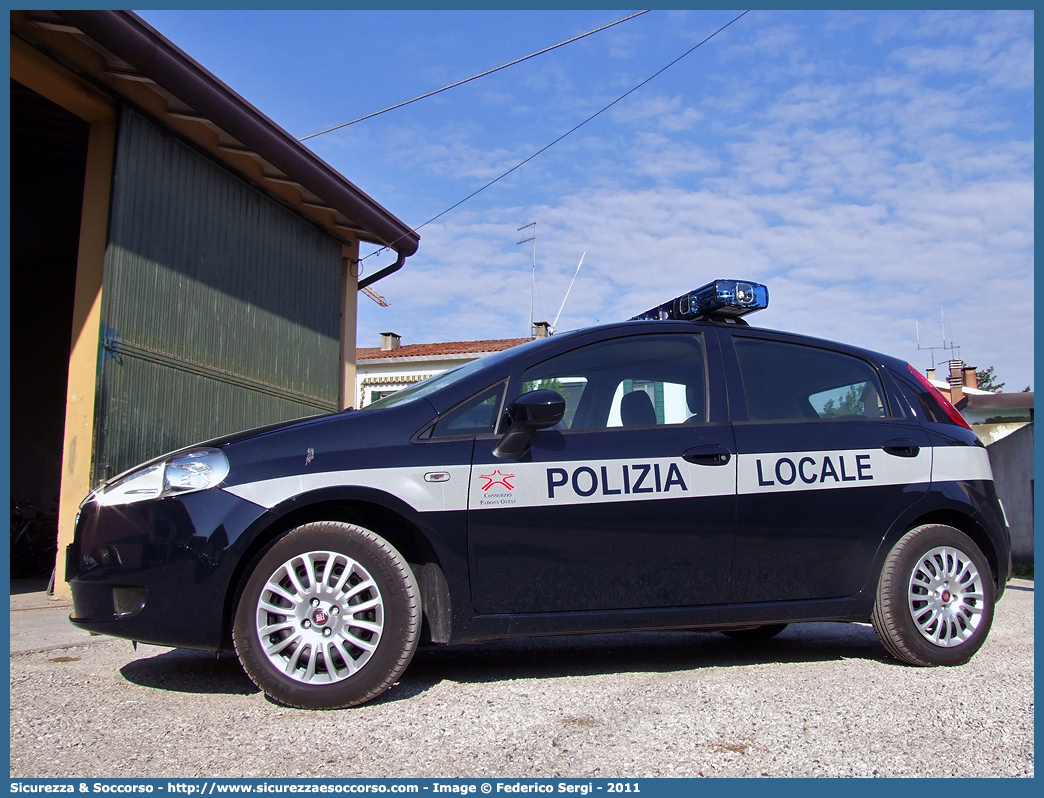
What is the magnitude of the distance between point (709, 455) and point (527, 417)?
0.87 m

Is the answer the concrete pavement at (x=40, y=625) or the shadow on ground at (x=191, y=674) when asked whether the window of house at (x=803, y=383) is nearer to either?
the shadow on ground at (x=191, y=674)

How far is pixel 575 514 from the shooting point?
3342 millimetres

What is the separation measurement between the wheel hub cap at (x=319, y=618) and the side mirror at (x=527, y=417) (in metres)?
0.74

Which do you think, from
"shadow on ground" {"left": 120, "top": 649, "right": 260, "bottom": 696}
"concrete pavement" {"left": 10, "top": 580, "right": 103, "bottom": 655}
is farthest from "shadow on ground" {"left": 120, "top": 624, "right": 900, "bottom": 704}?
"concrete pavement" {"left": 10, "top": 580, "right": 103, "bottom": 655}

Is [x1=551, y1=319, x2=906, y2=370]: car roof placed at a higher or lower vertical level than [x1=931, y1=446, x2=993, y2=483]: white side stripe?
higher

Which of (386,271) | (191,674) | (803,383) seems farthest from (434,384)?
(386,271)

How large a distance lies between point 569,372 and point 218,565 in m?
1.65

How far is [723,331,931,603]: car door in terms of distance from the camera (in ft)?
11.8

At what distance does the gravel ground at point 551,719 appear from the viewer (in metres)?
2.40

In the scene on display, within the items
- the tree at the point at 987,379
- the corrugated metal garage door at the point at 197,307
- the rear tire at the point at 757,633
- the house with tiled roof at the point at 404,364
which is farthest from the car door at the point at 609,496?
the tree at the point at 987,379

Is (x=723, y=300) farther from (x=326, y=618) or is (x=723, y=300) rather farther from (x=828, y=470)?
(x=326, y=618)

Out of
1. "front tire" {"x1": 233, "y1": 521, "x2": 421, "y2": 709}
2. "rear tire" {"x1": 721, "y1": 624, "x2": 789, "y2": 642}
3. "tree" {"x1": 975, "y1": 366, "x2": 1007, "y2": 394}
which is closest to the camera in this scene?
"front tire" {"x1": 233, "y1": 521, "x2": 421, "y2": 709}

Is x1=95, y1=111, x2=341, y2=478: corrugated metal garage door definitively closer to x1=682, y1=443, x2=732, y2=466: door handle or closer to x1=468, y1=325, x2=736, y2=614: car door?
x1=468, y1=325, x2=736, y2=614: car door

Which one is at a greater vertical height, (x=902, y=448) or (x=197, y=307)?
(x=197, y=307)
